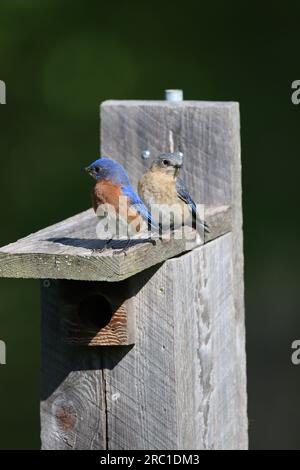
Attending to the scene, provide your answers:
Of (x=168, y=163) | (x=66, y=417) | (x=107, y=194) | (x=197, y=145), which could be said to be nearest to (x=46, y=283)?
(x=107, y=194)

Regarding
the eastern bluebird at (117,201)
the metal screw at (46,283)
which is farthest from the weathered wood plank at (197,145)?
the metal screw at (46,283)

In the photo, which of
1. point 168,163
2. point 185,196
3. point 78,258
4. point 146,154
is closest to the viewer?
point 78,258

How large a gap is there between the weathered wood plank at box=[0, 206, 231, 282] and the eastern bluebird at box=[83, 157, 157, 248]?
12 cm

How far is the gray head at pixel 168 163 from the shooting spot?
195 inches

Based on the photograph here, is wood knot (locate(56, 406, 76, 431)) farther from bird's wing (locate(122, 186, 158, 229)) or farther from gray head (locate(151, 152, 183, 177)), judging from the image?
gray head (locate(151, 152, 183, 177))

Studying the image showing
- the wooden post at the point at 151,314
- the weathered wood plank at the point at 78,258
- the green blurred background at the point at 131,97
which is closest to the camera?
the weathered wood plank at the point at 78,258

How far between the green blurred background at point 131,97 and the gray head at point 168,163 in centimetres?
299

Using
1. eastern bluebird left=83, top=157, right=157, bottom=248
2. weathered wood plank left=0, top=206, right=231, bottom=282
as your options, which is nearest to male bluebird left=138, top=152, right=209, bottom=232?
eastern bluebird left=83, top=157, right=157, bottom=248

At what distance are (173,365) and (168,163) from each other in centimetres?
86

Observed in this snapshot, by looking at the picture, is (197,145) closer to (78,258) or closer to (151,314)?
(151,314)

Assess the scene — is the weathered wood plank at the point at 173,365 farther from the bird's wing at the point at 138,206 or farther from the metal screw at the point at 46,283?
the metal screw at the point at 46,283

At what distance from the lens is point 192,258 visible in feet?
15.4

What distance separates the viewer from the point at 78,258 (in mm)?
4238

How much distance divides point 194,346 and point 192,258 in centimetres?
34
